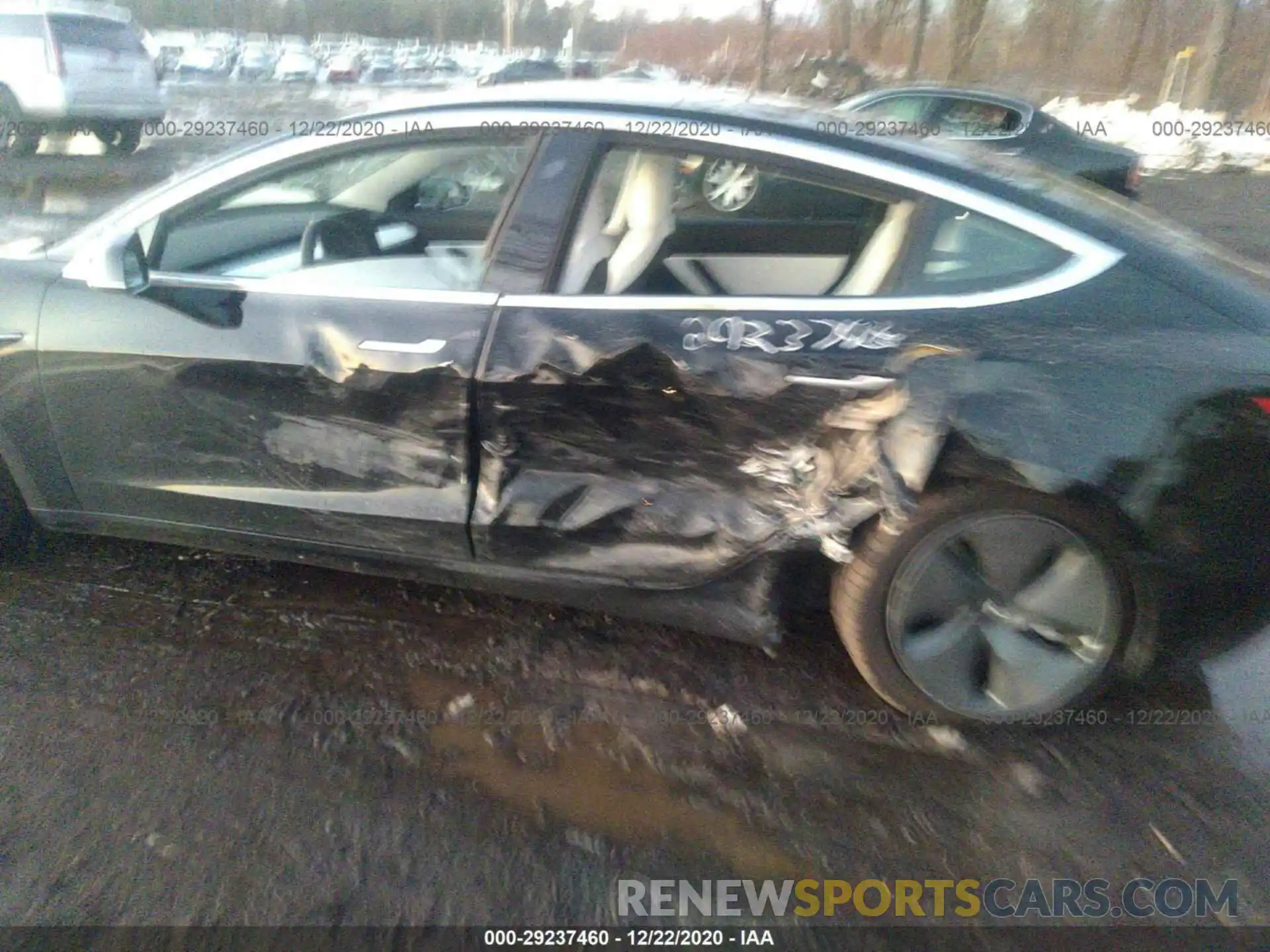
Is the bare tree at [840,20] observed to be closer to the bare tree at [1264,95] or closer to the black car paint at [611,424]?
the bare tree at [1264,95]

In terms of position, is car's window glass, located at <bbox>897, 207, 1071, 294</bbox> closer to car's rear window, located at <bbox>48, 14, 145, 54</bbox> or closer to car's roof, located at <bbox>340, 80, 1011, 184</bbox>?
car's roof, located at <bbox>340, 80, 1011, 184</bbox>

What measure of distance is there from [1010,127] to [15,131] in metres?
12.8

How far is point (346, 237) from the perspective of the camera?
3.15 metres

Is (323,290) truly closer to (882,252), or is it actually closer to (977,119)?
(882,252)

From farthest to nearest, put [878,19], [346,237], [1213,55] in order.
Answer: [878,19]
[1213,55]
[346,237]

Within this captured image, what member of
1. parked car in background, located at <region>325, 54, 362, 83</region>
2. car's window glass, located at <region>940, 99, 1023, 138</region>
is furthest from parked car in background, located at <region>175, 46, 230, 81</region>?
car's window glass, located at <region>940, 99, 1023, 138</region>

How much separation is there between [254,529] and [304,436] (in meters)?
0.39

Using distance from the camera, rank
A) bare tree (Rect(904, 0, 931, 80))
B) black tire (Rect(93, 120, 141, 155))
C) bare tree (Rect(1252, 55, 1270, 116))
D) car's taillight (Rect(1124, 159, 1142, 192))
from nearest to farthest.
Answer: car's taillight (Rect(1124, 159, 1142, 192))
black tire (Rect(93, 120, 141, 155))
bare tree (Rect(1252, 55, 1270, 116))
bare tree (Rect(904, 0, 931, 80))

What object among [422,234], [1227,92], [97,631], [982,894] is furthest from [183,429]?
[1227,92]

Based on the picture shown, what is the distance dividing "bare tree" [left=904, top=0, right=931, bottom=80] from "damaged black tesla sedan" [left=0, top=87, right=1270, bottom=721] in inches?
957

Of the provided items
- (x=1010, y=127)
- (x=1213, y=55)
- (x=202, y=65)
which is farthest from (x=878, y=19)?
(x=1010, y=127)

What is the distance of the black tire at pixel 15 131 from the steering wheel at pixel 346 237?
39.1 feet

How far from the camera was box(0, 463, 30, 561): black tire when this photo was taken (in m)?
3.13

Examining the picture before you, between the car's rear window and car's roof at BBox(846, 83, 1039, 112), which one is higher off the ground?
car's roof at BBox(846, 83, 1039, 112)
